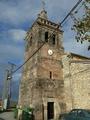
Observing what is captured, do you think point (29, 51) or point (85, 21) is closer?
point (85, 21)

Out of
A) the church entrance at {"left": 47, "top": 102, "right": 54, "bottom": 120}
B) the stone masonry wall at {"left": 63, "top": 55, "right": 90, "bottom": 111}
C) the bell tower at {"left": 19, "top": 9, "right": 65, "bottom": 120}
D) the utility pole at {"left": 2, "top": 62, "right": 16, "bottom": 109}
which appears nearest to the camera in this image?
the stone masonry wall at {"left": 63, "top": 55, "right": 90, "bottom": 111}

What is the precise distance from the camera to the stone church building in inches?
872

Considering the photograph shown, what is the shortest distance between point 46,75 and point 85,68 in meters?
5.58

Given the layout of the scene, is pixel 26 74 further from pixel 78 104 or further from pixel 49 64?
pixel 78 104

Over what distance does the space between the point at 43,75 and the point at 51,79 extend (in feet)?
4.31

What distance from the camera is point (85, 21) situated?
25.8 ft

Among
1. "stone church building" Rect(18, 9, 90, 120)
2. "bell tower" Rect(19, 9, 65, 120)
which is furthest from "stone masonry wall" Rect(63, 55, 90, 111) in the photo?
"bell tower" Rect(19, 9, 65, 120)

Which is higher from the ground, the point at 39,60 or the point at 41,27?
the point at 41,27

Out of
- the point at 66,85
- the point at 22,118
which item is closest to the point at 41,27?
the point at 66,85

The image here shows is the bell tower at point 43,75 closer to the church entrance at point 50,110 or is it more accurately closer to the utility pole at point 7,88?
the church entrance at point 50,110

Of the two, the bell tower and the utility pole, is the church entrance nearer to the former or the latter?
the bell tower

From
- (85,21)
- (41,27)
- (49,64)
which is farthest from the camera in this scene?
(41,27)

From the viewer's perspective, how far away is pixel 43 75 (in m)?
24.4

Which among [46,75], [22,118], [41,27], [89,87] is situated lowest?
[22,118]
